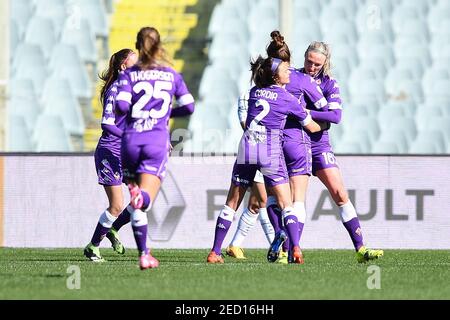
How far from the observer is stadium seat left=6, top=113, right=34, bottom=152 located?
53.0ft

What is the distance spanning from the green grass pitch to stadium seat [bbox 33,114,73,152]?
633 centimetres

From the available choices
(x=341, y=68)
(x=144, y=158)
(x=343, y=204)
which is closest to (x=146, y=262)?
(x=144, y=158)

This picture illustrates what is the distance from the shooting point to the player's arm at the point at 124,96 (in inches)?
309

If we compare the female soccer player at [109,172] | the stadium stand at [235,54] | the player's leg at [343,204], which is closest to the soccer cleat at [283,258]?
the player's leg at [343,204]

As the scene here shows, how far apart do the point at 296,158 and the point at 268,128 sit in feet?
1.30

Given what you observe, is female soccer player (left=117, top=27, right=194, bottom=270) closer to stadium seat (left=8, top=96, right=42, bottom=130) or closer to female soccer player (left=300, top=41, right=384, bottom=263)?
female soccer player (left=300, top=41, right=384, bottom=263)

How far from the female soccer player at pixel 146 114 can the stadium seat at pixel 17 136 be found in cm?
853

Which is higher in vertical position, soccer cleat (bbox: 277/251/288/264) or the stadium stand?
the stadium stand

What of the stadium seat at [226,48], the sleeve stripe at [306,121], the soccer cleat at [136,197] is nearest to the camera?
the soccer cleat at [136,197]

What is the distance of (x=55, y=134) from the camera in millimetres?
16344

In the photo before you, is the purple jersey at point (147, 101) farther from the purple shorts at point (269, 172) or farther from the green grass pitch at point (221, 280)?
the purple shorts at point (269, 172)

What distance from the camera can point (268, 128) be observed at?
9094mm

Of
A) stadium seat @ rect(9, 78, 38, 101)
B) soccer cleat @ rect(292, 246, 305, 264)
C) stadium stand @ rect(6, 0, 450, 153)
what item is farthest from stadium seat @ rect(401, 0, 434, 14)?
soccer cleat @ rect(292, 246, 305, 264)
